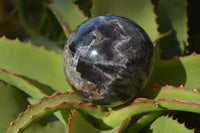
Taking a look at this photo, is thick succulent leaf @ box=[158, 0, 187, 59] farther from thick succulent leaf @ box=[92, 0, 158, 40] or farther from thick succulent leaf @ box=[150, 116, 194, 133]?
thick succulent leaf @ box=[150, 116, 194, 133]

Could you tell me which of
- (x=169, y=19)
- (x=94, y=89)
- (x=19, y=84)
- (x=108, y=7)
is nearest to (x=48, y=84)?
(x=19, y=84)

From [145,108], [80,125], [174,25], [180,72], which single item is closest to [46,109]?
[80,125]

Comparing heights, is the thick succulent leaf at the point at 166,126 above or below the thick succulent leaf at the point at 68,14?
below

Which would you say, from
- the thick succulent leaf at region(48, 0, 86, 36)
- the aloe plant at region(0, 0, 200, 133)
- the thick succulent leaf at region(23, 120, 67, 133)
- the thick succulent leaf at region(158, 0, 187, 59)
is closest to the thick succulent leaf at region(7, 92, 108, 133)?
the aloe plant at region(0, 0, 200, 133)

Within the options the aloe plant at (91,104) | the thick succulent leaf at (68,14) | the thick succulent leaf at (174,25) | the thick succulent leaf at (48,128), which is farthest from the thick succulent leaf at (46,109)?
the thick succulent leaf at (174,25)

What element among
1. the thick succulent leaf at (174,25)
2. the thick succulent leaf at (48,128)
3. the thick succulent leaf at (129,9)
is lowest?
the thick succulent leaf at (48,128)

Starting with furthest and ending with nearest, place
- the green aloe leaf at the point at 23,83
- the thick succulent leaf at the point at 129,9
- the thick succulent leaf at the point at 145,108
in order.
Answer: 1. the thick succulent leaf at the point at 129,9
2. the green aloe leaf at the point at 23,83
3. the thick succulent leaf at the point at 145,108

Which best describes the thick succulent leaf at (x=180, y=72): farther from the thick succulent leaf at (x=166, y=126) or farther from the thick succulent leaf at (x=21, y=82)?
the thick succulent leaf at (x=21, y=82)

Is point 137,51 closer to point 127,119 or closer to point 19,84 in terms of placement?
point 127,119
